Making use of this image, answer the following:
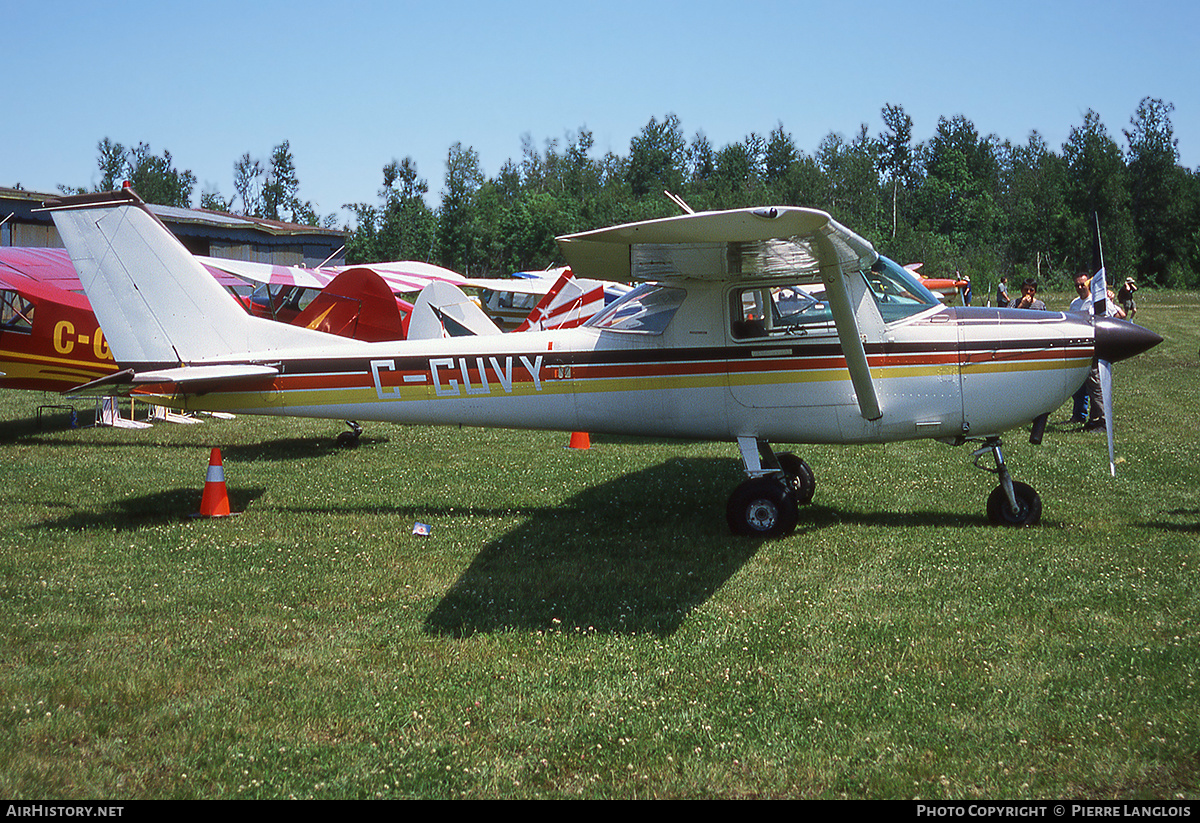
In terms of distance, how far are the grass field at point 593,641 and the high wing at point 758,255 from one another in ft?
5.63

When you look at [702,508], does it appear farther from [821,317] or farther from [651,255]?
[651,255]

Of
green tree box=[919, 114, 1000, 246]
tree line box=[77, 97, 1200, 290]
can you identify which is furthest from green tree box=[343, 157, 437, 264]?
green tree box=[919, 114, 1000, 246]

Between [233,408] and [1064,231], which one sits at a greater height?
[1064,231]

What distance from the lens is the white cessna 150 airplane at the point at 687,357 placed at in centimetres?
696

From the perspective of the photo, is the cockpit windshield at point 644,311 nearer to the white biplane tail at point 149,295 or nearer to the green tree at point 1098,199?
the white biplane tail at point 149,295

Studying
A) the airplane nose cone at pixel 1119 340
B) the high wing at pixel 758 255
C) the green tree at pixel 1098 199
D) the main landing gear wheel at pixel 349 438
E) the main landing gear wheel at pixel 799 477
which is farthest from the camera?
the green tree at pixel 1098 199

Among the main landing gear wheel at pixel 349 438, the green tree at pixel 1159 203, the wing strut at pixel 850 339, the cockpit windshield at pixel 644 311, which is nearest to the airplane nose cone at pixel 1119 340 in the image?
the wing strut at pixel 850 339

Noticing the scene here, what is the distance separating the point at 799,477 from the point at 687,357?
1900mm

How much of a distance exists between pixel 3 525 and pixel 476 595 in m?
4.44

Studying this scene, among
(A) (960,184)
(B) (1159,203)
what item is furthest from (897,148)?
(B) (1159,203)

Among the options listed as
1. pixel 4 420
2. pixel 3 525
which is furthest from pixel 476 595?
pixel 4 420

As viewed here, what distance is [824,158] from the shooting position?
8556cm

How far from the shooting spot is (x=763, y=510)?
280 inches

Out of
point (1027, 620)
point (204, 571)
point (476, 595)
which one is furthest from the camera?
point (204, 571)
